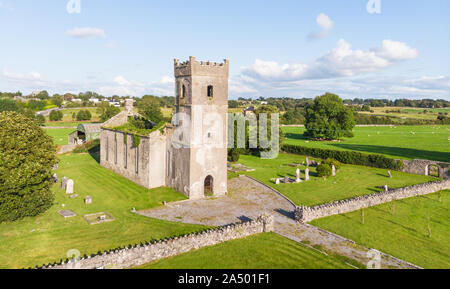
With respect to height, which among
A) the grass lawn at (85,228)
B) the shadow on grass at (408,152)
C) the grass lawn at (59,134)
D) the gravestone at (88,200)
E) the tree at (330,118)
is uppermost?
the tree at (330,118)

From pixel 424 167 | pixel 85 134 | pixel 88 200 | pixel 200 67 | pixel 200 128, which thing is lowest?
pixel 88 200

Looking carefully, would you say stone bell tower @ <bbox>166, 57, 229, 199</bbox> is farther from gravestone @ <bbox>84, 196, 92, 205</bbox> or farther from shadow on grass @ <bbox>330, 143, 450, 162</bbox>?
shadow on grass @ <bbox>330, 143, 450, 162</bbox>

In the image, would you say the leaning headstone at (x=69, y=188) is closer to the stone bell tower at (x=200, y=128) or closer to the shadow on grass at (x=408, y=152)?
the stone bell tower at (x=200, y=128)

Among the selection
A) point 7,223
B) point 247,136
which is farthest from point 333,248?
point 247,136

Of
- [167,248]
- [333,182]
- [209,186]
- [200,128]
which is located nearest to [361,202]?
[333,182]

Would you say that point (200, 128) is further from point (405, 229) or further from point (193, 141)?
point (405, 229)

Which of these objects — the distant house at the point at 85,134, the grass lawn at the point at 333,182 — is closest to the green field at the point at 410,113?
the grass lawn at the point at 333,182
